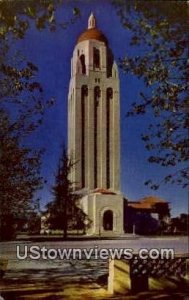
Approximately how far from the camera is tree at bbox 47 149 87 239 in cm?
291

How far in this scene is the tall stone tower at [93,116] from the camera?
2879mm

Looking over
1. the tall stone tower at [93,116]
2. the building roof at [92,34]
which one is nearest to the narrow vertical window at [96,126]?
the tall stone tower at [93,116]

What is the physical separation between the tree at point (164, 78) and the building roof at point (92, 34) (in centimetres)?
12

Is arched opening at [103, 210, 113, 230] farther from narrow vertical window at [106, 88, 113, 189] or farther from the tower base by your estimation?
narrow vertical window at [106, 88, 113, 189]

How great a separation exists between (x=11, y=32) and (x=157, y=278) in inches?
55.1

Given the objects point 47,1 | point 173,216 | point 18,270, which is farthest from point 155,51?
point 18,270

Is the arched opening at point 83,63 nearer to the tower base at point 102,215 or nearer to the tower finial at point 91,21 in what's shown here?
the tower finial at point 91,21

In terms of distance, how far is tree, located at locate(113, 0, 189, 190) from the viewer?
9.24ft

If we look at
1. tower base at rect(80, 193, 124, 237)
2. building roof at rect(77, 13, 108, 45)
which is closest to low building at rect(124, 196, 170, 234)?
tower base at rect(80, 193, 124, 237)

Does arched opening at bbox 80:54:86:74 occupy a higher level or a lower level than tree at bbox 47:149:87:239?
higher

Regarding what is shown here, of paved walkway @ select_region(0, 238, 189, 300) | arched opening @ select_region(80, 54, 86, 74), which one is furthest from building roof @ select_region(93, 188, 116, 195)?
arched opening @ select_region(80, 54, 86, 74)

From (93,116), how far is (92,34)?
40 cm

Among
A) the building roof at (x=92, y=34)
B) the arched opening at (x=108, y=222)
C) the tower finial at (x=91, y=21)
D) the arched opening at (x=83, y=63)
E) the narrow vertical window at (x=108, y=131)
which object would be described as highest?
the tower finial at (x=91, y=21)

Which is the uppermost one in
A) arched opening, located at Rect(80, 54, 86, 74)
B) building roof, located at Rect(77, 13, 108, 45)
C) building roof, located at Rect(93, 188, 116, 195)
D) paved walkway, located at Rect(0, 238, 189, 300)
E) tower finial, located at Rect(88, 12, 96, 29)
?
tower finial, located at Rect(88, 12, 96, 29)
